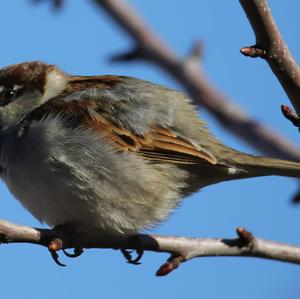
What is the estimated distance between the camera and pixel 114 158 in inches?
160

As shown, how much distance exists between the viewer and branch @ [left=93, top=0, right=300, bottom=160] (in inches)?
46.9

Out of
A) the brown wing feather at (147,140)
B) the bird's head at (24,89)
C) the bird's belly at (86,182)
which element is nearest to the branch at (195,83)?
the bird's belly at (86,182)

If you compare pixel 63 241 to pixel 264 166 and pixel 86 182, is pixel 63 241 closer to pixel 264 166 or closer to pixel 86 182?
pixel 86 182

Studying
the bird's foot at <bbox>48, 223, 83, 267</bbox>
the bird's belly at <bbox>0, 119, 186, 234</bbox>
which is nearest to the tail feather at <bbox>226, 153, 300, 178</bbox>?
the bird's belly at <bbox>0, 119, 186, 234</bbox>

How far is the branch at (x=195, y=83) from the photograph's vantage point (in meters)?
1.19

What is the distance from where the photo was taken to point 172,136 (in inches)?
168

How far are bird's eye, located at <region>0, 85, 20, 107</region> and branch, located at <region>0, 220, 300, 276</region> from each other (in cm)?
155

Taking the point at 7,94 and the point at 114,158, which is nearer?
the point at 114,158

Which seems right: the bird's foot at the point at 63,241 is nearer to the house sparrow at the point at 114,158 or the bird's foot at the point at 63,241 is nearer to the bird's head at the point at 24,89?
the house sparrow at the point at 114,158

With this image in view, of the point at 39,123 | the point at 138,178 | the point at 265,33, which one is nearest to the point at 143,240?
the point at 138,178

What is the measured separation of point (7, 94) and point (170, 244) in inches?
91.5

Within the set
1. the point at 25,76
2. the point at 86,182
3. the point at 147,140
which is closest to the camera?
the point at 86,182

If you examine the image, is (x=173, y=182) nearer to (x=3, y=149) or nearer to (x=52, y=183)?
(x=52, y=183)

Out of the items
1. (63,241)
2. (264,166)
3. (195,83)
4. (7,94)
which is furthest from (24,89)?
(195,83)
